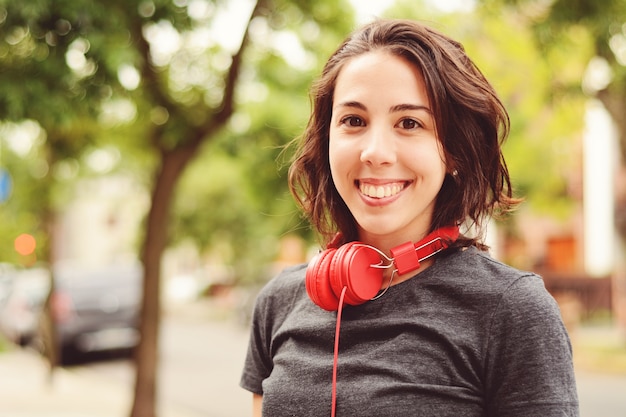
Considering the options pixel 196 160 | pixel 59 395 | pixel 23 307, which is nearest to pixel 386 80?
pixel 59 395

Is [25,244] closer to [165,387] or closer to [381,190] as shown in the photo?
[165,387]

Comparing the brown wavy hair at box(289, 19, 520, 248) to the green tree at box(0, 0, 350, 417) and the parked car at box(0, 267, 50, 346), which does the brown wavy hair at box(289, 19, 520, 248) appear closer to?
the green tree at box(0, 0, 350, 417)

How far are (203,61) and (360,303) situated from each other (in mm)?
5829

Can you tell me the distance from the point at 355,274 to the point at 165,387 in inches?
374

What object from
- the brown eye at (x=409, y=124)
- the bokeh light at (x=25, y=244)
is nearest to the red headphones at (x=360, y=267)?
the brown eye at (x=409, y=124)

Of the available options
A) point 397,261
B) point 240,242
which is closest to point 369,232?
point 397,261

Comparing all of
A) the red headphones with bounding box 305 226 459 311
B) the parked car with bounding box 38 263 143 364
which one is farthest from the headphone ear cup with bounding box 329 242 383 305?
the parked car with bounding box 38 263 143 364

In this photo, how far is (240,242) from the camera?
25344mm

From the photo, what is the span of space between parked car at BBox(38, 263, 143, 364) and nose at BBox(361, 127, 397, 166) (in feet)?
38.9

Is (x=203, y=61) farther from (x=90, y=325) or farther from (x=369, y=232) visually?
(x=90, y=325)

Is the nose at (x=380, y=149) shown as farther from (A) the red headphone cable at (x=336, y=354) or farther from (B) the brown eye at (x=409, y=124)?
(A) the red headphone cable at (x=336, y=354)

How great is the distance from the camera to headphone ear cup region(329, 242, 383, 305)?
1.55m

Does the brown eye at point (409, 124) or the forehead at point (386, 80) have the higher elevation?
the forehead at point (386, 80)

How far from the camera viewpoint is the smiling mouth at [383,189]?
5.11 ft
